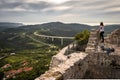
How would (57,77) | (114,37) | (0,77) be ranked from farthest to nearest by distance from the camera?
(0,77), (114,37), (57,77)

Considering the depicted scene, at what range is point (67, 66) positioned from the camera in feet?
40.3

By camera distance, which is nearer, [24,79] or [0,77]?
[24,79]

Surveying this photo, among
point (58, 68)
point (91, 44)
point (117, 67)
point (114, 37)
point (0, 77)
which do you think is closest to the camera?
point (58, 68)

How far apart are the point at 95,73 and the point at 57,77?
22.9 feet

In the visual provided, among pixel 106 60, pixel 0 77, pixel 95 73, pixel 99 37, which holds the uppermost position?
pixel 99 37

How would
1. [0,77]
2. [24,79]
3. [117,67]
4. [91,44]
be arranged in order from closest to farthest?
[117,67] → [91,44] → [24,79] → [0,77]

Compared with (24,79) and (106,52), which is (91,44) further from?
(24,79)

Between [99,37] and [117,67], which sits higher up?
[99,37]

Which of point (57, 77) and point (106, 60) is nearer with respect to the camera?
point (57, 77)

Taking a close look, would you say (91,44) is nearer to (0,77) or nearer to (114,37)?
(114,37)

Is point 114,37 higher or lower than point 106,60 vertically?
higher

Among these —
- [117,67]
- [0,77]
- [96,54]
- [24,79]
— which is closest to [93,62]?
[96,54]

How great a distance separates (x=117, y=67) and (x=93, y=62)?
1890 mm

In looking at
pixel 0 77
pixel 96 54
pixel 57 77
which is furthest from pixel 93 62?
pixel 0 77
